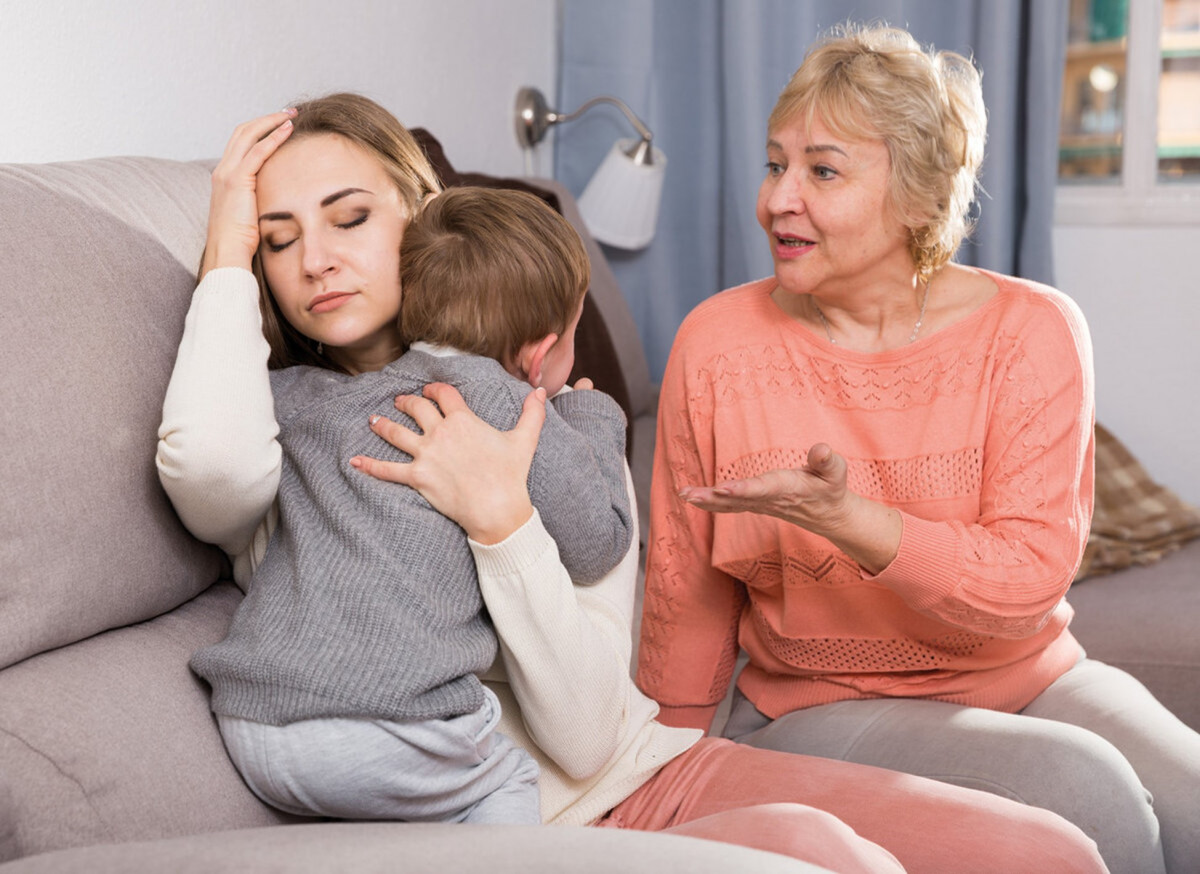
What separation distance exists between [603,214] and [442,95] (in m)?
0.59

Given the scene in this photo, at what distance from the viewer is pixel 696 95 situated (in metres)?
3.08

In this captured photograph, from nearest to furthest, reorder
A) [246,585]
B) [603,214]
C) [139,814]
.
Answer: [139,814], [246,585], [603,214]

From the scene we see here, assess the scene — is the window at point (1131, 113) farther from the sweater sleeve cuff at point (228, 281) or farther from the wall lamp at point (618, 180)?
the sweater sleeve cuff at point (228, 281)

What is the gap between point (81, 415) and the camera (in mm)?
851

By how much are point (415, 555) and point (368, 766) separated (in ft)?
0.53

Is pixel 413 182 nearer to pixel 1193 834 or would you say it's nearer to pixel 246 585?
pixel 246 585

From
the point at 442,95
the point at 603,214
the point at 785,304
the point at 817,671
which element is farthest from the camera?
the point at 603,214

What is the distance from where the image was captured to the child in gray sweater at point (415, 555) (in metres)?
0.84

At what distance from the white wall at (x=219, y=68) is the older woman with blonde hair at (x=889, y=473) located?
775 mm

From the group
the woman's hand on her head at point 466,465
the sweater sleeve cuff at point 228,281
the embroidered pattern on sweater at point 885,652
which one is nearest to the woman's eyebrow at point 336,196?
the sweater sleeve cuff at point 228,281

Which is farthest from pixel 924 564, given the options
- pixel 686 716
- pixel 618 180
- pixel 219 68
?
pixel 618 180

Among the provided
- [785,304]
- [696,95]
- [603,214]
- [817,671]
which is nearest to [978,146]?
[785,304]

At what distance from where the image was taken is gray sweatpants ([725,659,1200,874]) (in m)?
1.19

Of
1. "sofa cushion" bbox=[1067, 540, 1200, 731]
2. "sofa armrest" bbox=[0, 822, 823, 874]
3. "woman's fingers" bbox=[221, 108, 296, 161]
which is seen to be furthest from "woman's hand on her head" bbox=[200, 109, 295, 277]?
"sofa cushion" bbox=[1067, 540, 1200, 731]
